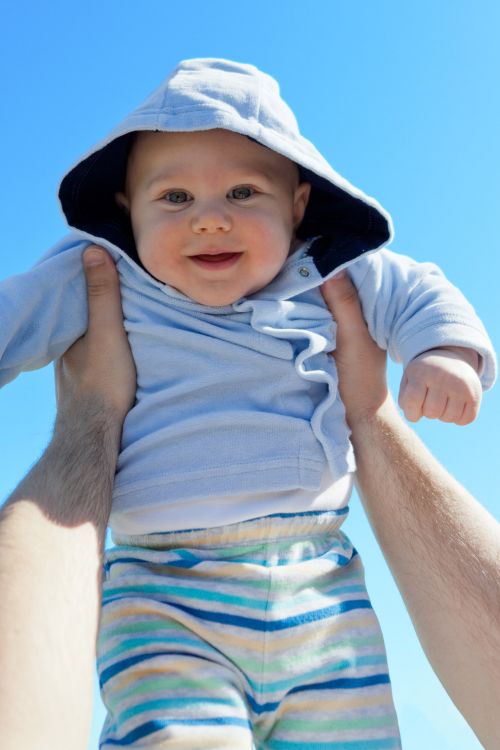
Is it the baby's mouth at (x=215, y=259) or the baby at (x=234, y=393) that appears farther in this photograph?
the baby's mouth at (x=215, y=259)

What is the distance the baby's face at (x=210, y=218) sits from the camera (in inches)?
123

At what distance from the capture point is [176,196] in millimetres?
3205

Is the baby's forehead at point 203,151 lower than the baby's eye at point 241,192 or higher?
higher

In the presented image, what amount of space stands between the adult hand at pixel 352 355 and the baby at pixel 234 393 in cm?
8

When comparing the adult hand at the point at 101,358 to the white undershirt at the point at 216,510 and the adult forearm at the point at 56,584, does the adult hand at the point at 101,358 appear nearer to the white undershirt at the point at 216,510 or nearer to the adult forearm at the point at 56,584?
the adult forearm at the point at 56,584

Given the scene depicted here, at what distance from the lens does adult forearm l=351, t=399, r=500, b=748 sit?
3029 mm

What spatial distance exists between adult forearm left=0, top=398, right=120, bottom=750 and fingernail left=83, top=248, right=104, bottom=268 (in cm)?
59

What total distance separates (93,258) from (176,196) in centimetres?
47

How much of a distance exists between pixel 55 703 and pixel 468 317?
6.58 feet

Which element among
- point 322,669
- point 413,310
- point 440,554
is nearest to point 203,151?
point 413,310

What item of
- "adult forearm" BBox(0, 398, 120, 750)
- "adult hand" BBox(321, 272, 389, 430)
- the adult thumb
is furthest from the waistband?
the adult thumb

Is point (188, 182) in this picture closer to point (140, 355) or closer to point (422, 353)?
point (140, 355)

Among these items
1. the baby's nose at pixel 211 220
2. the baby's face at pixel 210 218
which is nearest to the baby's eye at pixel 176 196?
the baby's face at pixel 210 218

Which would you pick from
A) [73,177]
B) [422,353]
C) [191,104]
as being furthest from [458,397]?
[73,177]
